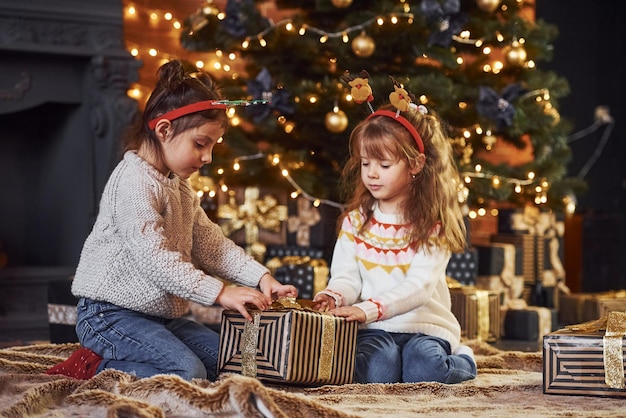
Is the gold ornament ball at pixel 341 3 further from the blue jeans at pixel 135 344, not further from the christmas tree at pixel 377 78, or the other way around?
the blue jeans at pixel 135 344

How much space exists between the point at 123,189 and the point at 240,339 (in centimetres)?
43

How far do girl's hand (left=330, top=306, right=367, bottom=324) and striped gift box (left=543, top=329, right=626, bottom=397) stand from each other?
1.38ft

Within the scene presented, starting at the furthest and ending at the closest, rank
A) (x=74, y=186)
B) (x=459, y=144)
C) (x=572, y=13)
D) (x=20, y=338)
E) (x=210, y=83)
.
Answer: (x=572, y=13) → (x=74, y=186) → (x=459, y=144) → (x=20, y=338) → (x=210, y=83)

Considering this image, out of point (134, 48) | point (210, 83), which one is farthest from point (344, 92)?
point (210, 83)

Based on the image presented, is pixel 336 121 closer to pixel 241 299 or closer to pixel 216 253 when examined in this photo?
pixel 216 253

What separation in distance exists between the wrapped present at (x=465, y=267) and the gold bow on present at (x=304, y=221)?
1.74ft

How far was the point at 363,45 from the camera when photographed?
3.59 meters

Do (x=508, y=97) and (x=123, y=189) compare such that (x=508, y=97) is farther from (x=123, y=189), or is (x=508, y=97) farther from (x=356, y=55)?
(x=123, y=189)

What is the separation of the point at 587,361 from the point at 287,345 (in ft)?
2.06

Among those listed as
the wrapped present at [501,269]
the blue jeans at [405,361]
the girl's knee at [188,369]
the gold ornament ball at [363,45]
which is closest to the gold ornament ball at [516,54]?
the gold ornament ball at [363,45]

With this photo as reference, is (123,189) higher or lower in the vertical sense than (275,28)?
lower

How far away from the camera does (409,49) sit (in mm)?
3803

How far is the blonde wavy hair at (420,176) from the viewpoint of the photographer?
2494 mm

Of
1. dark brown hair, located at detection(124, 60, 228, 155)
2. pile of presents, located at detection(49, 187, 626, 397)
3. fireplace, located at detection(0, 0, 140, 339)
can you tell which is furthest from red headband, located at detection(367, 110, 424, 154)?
fireplace, located at detection(0, 0, 140, 339)
